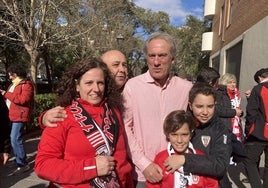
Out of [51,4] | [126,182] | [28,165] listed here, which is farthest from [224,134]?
[51,4]

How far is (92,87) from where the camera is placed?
2.16 m

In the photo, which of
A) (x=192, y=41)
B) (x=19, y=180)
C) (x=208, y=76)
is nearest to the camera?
(x=208, y=76)

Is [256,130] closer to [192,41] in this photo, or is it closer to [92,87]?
[92,87]

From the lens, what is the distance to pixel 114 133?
2.19 meters

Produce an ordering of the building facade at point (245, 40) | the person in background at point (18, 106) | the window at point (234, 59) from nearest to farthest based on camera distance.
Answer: the person in background at point (18, 106)
the building facade at point (245, 40)
the window at point (234, 59)

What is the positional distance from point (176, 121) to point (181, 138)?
0.44 ft

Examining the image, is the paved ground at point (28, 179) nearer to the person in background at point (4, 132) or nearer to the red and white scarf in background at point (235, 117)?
the red and white scarf in background at point (235, 117)

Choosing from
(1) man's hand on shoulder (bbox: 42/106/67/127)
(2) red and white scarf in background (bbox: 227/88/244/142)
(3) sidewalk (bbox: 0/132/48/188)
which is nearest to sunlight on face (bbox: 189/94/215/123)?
(1) man's hand on shoulder (bbox: 42/106/67/127)

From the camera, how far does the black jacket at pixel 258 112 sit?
15.6 feet

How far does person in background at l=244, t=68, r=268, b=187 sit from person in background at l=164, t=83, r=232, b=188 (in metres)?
2.45

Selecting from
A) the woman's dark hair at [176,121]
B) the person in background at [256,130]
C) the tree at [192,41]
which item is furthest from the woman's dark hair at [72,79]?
the tree at [192,41]

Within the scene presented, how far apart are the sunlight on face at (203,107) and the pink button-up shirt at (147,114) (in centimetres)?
18

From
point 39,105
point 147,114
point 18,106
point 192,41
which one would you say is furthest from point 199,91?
point 192,41

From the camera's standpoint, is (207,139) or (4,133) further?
(4,133)
